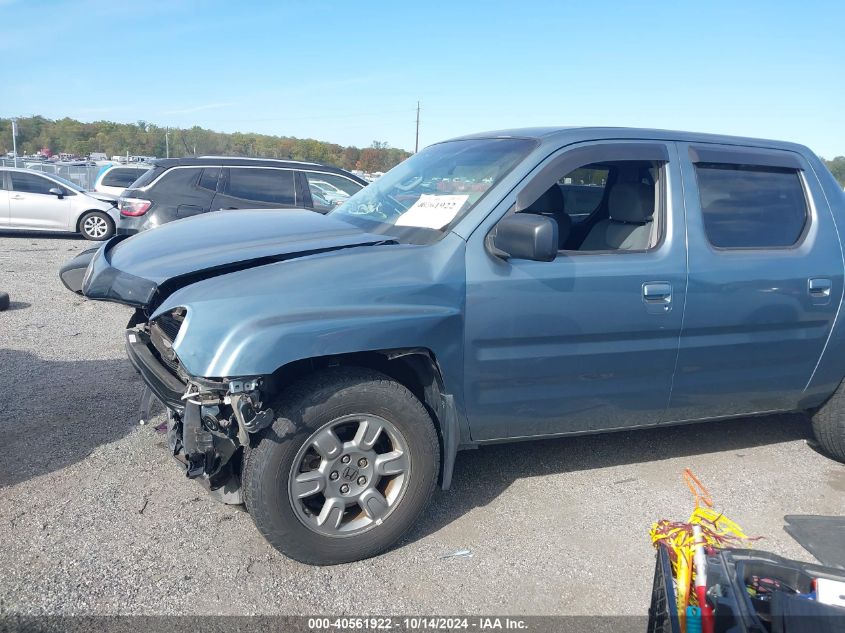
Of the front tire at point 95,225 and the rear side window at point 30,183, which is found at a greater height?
the rear side window at point 30,183

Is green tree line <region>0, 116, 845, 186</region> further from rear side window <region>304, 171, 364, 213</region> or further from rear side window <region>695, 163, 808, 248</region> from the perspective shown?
rear side window <region>695, 163, 808, 248</region>

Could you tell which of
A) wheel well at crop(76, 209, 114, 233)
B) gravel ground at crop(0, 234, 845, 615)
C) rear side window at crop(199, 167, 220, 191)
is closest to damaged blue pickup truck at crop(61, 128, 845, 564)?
gravel ground at crop(0, 234, 845, 615)

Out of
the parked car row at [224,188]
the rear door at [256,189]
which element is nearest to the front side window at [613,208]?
the parked car row at [224,188]

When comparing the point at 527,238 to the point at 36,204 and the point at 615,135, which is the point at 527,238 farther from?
the point at 36,204

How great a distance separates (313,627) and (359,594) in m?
0.26

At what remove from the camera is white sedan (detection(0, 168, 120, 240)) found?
13.8 metres

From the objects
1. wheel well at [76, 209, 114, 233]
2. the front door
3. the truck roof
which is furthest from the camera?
wheel well at [76, 209, 114, 233]

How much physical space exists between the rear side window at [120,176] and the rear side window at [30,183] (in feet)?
14.6

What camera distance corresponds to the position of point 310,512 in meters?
2.97

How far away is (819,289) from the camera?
3793mm

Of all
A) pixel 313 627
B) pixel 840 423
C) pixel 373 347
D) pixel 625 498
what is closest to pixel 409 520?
pixel 313 627

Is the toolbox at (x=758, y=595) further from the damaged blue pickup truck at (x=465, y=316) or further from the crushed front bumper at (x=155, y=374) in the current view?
the crushed front bumper at (x=155, y=374)

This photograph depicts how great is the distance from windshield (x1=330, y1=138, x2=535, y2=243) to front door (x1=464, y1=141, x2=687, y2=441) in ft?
0.71

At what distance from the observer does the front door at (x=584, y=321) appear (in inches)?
Answer: 124
